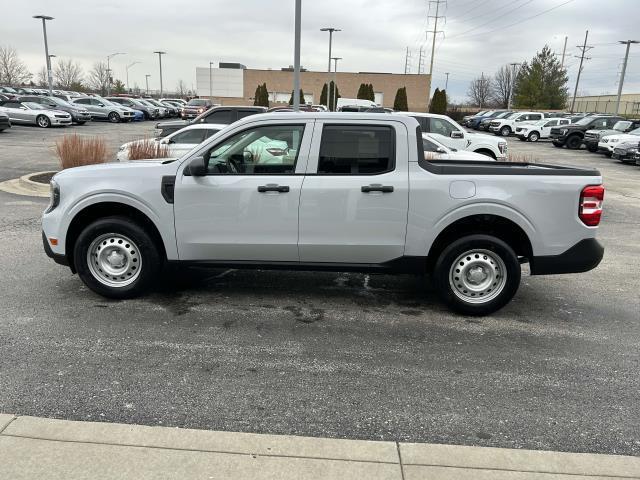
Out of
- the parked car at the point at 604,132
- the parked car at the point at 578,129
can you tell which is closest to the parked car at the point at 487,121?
the parked car at the point at 578,129

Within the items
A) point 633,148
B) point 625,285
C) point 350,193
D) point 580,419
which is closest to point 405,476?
point 580,419

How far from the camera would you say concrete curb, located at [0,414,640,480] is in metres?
2.74

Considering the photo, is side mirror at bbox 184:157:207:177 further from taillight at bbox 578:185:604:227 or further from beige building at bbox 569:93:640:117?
beige building at bbox 569:93:640:117

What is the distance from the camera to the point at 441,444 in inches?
121

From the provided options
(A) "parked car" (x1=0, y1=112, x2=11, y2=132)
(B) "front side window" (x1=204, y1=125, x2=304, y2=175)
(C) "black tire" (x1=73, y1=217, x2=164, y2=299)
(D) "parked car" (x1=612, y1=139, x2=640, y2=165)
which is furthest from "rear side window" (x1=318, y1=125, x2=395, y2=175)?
(A) "parked car" (x1=0, y1=112, x2=11, y2=132)

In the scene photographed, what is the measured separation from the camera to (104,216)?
5348 mm

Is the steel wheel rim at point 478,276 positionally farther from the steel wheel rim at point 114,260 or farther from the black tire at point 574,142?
the black tire at point 574,142

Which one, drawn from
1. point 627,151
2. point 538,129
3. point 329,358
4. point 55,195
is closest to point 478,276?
point 329,358

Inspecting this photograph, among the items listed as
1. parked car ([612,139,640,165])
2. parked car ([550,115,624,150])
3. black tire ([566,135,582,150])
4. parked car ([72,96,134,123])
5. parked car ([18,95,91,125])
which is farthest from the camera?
parked car ([72,96,134,123])

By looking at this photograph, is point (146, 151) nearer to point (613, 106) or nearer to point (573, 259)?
point (573, 259)

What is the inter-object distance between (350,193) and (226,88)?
259 ft

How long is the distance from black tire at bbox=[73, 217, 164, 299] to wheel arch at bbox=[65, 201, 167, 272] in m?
0.07

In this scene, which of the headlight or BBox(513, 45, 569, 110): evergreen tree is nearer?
the headlight

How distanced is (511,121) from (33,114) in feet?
108
